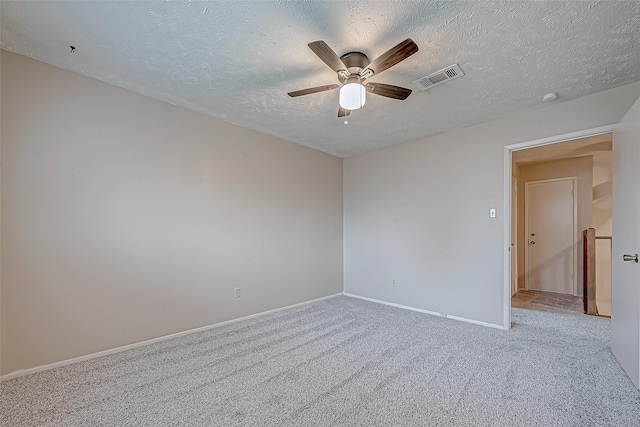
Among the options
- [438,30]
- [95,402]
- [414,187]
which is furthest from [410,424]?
[414,187]

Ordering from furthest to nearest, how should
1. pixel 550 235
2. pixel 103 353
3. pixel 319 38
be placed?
pixel 550 235
pixel 103 353
pixel 319 38

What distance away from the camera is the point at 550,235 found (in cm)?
521

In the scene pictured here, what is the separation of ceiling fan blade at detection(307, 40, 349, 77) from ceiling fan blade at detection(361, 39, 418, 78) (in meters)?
0.22

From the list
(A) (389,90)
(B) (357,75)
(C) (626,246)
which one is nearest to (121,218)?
(B) (357,75)

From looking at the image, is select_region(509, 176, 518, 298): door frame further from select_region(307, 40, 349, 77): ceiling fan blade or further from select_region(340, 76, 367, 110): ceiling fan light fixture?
select_region(307, 40, 349, 77): ceiling fan blade

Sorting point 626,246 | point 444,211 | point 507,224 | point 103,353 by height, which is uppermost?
point 444,211

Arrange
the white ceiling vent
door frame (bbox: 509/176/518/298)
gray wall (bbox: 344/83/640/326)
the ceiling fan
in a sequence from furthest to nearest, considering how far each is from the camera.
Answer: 1. door frame (bbox: 509/176/518/298)
2. gray wall (bbox: 344/83/640/326)
3. the white ceiling vent
4. the ceiling fan

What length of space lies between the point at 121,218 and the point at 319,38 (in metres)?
2.35

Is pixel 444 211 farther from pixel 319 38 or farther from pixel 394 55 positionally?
pixel 319 38

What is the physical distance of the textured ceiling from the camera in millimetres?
1699

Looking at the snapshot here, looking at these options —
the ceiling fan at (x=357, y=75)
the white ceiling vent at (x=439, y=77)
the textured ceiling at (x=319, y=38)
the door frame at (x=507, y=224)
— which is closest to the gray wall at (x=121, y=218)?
the textured ceiling at (x=319, y=38)

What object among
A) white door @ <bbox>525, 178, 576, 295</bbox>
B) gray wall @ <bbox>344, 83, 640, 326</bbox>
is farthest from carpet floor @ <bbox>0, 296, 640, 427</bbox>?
white door @ <bbox>525, 178, 576, 295</bbox>

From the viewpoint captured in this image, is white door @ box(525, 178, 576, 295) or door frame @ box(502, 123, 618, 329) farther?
white door @ box(525, 178, 576, 295)

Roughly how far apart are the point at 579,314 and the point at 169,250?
513cm
